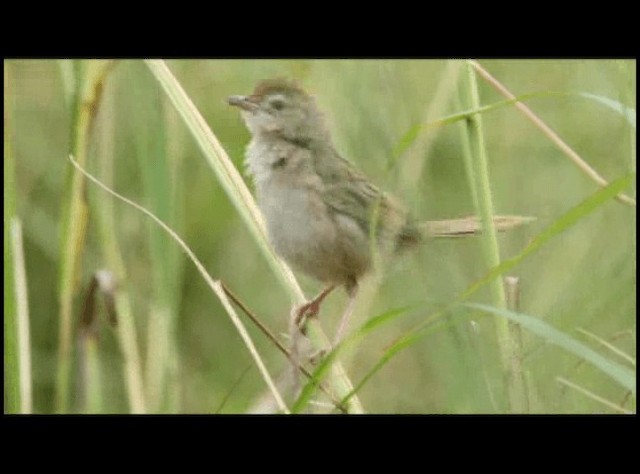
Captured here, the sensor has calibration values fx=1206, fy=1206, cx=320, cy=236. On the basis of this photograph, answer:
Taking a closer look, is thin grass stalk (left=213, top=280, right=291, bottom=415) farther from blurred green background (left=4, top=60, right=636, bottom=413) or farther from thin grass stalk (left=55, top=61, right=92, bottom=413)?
thin grass stalk (left=55, top=61, right=92, bottom=413)

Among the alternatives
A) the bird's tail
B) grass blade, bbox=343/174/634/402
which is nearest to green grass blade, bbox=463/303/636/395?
grass blade, bbox=343/174/634/402

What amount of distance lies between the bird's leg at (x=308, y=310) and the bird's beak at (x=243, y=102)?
1.21 feet

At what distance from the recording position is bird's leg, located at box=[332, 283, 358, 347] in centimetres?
213

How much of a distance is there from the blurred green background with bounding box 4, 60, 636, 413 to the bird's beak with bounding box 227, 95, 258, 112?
0.09m

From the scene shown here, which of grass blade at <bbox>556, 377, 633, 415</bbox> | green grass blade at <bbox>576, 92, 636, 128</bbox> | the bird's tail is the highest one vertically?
green grass blade at <bbox>576, 92, 636, 128</bbox>

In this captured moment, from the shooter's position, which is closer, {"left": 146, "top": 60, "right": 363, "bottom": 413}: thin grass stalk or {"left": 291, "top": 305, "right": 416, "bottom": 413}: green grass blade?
{"left": 291, "top": 305, "right": 416, "bottom": 413}: green grass blade

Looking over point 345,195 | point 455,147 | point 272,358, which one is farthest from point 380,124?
point 272,358

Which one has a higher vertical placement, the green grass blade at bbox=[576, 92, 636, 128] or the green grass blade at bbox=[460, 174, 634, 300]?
the green grass blade at bbox=[576, 92, 636, 128]

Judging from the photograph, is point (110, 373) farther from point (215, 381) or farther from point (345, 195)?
point (345, 195)

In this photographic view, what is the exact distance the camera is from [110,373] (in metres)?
2.94

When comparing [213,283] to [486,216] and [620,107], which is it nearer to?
[486,216]

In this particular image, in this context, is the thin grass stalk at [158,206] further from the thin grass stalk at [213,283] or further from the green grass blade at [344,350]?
the green grass blade at [344,350]

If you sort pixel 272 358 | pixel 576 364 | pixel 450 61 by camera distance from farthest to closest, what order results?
pixel 272 358
pixel 450 61
pixel 576 364

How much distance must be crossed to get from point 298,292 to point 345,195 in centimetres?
20
